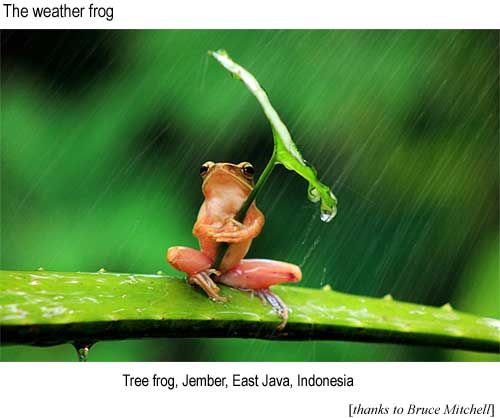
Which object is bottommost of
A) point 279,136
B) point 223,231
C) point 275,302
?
point 275,302

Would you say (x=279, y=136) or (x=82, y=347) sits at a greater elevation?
(x=279, y=136)

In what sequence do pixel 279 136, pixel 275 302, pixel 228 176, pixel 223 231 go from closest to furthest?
pixel 279 136
pixel 275 302
pixel 223 231
pixel 228 176

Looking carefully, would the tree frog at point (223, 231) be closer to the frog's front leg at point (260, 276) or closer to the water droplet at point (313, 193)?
the frog's front leg at point (260, 276)

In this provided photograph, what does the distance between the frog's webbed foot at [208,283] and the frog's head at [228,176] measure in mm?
278

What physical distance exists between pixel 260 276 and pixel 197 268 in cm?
21

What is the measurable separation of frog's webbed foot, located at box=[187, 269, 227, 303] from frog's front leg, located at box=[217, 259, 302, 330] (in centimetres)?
11

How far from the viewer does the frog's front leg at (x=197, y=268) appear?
1893mm

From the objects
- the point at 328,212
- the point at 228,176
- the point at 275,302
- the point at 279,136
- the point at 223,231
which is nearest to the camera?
the point at 279,136

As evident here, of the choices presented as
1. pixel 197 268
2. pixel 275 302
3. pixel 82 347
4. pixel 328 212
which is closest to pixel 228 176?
pixel 197 268

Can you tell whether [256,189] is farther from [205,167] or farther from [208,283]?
[205,167]

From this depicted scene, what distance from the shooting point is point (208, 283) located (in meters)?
1.91
